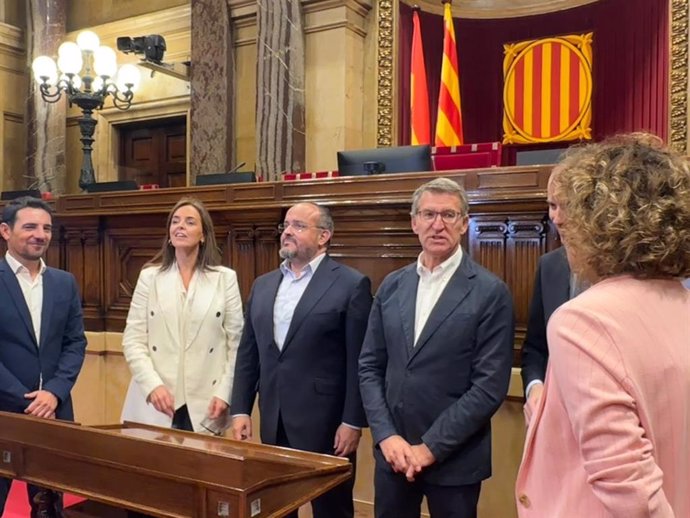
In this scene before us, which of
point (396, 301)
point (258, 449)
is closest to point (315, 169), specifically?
point (396, 301)

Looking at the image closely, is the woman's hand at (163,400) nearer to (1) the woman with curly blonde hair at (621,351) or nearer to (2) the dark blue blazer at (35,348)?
(2) the dark blue blazer at (35,348)

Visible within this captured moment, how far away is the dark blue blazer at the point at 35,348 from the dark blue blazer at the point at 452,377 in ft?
4.09

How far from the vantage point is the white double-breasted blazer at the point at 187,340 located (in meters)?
2.30

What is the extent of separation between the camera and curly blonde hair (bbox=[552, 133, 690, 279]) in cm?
90

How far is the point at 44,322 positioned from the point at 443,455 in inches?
61.2

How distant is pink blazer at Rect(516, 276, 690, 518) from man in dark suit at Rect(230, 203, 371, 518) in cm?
119

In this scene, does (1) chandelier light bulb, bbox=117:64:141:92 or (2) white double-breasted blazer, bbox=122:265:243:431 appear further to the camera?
(1) chandelier light bulb, bbox=117:64:141:92

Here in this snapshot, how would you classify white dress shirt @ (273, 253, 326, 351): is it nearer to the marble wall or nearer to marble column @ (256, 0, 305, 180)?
marble column @ (256, 0, 305, 180)

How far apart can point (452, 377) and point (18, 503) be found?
82.5 inches

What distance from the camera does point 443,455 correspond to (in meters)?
1.75

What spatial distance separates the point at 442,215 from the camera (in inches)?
74.5

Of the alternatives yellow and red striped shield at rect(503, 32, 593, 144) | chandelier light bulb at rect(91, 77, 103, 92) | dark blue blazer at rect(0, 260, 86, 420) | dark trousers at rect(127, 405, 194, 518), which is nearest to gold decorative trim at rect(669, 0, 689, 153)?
yellow and red striped shield at rect(503, 32, 593, 144)

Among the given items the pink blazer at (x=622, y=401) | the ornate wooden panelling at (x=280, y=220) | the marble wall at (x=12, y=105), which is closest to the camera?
the pink blazer at (x=622, y=401)

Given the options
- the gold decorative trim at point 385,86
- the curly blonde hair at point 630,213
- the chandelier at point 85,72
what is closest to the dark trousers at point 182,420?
the curly blonde hair at point 630,213
